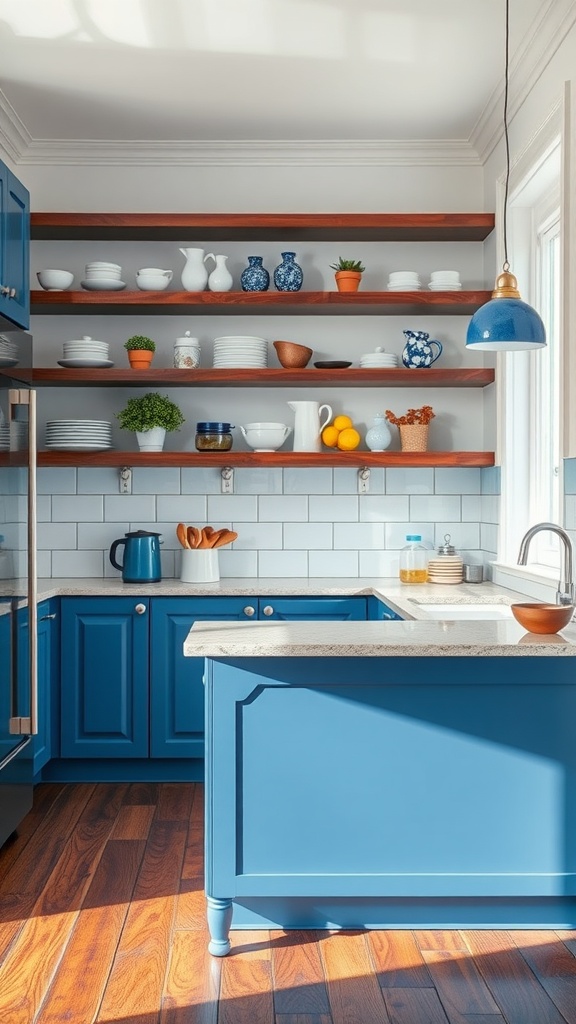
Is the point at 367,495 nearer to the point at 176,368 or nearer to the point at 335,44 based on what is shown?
the point at 176,368

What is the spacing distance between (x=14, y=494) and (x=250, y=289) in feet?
5.05

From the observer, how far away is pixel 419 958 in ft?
8.11

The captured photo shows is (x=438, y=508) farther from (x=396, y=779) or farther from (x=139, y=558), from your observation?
(x=396, y=779)

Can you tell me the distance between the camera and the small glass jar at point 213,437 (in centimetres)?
422

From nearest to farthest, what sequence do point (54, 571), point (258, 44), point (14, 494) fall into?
point (14, 494)
point (258, 44)
point (54, 571)

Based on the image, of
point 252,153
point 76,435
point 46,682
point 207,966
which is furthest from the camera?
point 252,153

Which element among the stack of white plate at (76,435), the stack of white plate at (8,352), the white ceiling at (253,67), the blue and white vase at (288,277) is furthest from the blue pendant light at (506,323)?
the stack of white plate at (76,435)

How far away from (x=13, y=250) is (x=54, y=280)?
22.5 inches

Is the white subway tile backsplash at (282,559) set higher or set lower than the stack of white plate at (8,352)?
lower

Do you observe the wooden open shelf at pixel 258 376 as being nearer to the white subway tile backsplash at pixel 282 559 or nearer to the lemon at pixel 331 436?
the lemon at pixel 331 436

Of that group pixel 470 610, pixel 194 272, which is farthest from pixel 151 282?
pixel 470 610

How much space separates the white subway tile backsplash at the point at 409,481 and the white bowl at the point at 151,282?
1.32m

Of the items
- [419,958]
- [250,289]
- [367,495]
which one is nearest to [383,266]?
[250,289]

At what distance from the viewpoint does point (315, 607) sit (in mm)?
4027
